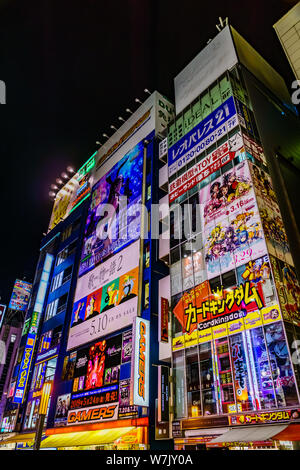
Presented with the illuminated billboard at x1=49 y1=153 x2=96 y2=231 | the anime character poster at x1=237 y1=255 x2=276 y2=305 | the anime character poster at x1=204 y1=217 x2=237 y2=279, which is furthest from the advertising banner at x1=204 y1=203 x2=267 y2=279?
the illuminated billboard at x1=49 y1=153 x2=96 y2=231

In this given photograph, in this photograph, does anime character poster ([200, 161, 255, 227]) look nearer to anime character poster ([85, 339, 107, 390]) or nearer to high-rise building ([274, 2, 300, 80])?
anime character poster ([85, 339, 107, 390])

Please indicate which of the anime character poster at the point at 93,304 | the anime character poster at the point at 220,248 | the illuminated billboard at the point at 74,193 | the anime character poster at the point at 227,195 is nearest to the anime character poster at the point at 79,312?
the anime character poster at the point at 93,304

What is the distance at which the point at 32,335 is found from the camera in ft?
111

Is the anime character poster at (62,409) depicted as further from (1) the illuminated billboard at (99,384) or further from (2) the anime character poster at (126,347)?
(2) the anime character poster at (126,347)

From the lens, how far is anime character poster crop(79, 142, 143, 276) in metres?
27.4

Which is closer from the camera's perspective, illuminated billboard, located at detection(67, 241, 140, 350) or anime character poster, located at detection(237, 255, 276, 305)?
anime character poster, located at detection(237, 255, 276, 305)

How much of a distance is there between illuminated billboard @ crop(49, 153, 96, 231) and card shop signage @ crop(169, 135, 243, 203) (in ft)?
58.5

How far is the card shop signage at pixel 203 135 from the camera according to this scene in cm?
2180

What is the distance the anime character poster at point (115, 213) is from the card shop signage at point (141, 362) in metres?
8.27

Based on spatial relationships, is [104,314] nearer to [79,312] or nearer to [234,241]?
[79,312]

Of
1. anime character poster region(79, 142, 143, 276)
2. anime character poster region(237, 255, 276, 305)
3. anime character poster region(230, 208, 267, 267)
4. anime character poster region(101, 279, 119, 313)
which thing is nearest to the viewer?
anime character poster region(237, 255, 276, 305)

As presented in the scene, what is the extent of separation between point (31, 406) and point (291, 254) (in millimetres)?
27445

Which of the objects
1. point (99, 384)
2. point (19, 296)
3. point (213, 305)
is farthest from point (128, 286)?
point (19, 296)
